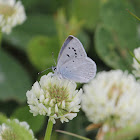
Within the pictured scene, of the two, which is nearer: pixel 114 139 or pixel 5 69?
pixel 114 139

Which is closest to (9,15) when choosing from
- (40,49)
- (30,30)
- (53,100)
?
(40,49)

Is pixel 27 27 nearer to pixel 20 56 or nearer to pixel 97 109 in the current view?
pixel 20 56

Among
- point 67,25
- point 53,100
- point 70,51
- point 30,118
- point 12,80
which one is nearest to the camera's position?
point 53,100

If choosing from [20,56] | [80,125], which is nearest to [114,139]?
[80,125]

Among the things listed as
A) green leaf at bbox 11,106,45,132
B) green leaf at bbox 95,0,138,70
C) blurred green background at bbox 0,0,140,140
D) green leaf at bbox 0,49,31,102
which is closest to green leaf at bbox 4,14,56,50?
blurred green background at bbox 0,0,140,140

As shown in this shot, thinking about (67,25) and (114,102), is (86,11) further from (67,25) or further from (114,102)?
(114,102)

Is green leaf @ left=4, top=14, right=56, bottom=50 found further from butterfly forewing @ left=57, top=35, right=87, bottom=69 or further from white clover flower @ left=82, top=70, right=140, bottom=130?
white clover flower @ left=82, top=70, right=140, bottom=130
